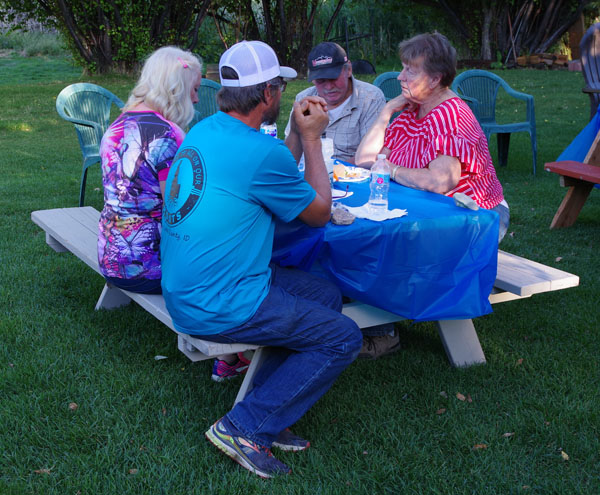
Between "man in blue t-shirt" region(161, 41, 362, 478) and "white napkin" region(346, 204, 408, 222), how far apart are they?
0.32 metres

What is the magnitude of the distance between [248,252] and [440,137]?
56.5 inches

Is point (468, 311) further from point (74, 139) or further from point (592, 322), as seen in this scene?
point (74, 139)

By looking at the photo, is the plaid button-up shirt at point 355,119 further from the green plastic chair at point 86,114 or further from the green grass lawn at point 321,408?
the green plastic chair at point 86,114

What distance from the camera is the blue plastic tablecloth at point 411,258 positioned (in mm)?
2793

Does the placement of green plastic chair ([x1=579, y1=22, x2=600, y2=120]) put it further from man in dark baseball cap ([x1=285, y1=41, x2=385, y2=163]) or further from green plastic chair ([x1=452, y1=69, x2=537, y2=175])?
man in dark baseball cap ([x1=285, y1=41, x2=385, y2=163])

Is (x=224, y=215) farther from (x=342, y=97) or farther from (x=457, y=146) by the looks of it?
(x=342, y=97)

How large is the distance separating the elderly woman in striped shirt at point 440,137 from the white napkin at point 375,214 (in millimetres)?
511

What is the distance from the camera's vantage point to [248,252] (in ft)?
7.98

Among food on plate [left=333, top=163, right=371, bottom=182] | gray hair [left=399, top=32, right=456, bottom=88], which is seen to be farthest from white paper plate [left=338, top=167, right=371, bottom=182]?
gray hair [left=399, top=32, right=456, bottom=88]

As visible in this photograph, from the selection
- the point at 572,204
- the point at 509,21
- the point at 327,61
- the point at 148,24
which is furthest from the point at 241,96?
the point at 509,21

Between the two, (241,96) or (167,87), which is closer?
(241,96)

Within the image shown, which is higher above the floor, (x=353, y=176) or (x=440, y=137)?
(x=440, y=137)

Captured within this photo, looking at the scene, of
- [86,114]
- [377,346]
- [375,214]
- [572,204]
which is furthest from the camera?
[86,114]

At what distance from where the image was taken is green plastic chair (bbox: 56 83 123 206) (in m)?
6.24
